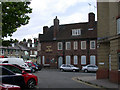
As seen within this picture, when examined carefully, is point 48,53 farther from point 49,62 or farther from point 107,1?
point 107,1

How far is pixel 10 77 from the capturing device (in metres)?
12.0

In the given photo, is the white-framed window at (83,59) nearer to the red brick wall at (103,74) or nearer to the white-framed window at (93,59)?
the white-framed window at (93,59)

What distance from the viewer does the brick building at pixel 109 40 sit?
17391 millimetres

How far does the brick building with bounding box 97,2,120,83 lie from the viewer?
17391mm

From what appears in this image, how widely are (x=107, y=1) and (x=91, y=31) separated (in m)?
23.5

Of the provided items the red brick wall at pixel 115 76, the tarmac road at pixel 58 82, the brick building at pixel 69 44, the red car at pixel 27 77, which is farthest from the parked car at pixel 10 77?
the brick building at pixel 69 44

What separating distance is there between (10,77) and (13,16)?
13.6 ft

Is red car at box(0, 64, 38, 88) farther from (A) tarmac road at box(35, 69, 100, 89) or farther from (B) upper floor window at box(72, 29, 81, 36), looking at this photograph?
(B) upper floor window at box(72, 29, 81, 36)

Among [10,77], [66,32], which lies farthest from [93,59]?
[10,77]

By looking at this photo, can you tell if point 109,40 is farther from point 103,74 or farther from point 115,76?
point 103,74

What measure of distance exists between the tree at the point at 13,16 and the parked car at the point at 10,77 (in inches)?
111

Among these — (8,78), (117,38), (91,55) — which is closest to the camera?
(8,78)

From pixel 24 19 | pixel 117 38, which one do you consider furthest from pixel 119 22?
pixel 24 19

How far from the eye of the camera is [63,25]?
162 feet
